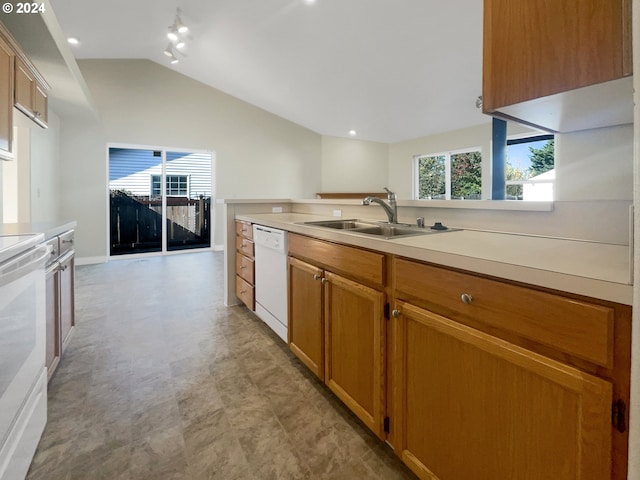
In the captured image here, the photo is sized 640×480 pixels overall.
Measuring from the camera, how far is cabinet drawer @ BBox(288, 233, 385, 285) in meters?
1.32

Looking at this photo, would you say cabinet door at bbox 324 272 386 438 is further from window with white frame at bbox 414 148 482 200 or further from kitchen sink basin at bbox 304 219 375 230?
window with white frame at bbox 414 148 482 200

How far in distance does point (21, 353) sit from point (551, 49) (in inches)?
78.4

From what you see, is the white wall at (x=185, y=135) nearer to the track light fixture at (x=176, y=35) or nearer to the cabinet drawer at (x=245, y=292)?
the track light fixture at (x=176, y=35)

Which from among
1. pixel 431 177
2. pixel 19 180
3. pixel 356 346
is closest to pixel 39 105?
pixel 19 180

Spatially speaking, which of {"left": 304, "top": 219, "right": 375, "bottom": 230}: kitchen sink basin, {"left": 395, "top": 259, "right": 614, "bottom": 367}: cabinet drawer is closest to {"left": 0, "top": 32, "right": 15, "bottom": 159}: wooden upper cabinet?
{"left": 304, "top": 219, "right": 375, "bottom": 230}: kitchen sink basin

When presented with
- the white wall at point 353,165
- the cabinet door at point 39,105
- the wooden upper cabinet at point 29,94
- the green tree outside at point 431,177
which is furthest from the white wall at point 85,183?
the green tree outside at point 431,177

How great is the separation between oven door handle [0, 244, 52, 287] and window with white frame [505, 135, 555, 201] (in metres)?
5.91

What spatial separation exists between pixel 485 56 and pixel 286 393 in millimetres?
1791

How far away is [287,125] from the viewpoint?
7879 mm

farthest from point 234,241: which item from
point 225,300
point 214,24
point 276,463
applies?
point 214,24

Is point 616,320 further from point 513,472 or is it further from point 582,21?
point 582,21

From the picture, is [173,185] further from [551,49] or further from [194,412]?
[551,49]

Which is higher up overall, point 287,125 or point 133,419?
point 287,125

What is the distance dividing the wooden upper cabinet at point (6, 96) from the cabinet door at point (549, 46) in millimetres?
2457
